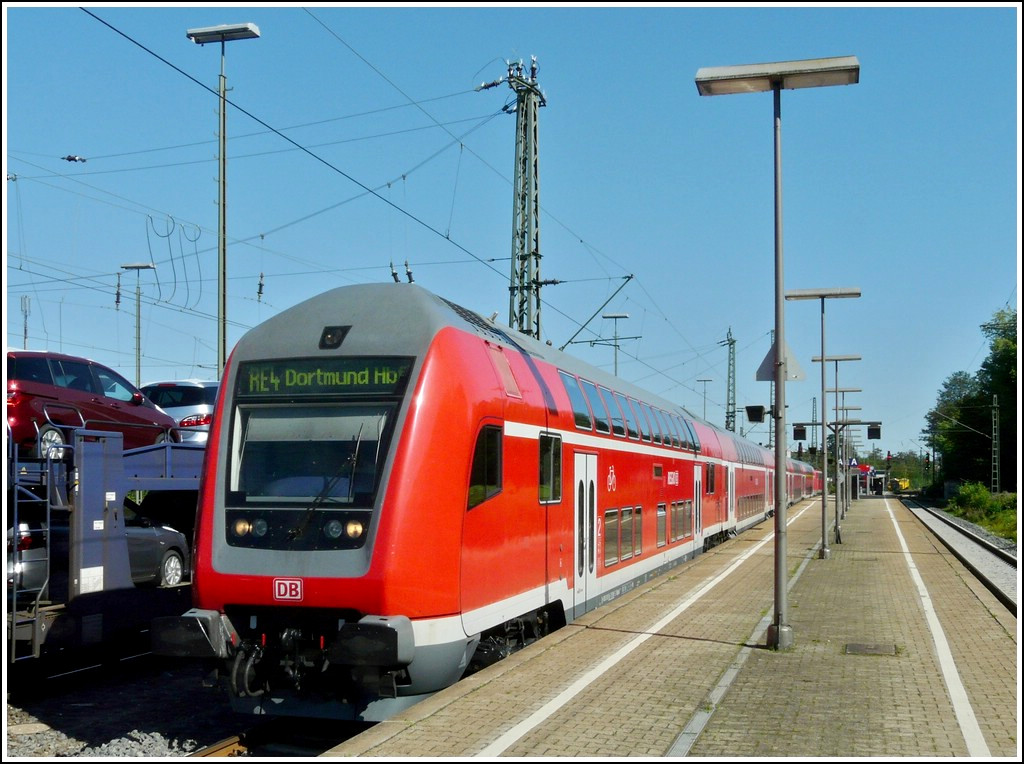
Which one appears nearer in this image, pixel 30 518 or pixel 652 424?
pixel 30 518

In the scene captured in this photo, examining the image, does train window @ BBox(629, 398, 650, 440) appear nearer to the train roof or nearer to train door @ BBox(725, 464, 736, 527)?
the train roof

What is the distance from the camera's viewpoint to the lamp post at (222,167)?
63.2 feet

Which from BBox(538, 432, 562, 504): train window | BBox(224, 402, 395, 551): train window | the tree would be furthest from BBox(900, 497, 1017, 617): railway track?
the tree

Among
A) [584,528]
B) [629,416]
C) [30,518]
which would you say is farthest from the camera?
[629,416]

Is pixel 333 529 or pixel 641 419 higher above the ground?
pixel 641 419

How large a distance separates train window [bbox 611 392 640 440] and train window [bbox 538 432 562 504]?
418 centimetres

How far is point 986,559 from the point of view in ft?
84.5

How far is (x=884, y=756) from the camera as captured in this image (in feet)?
24.6

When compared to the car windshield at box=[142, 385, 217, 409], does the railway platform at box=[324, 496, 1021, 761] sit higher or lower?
lower

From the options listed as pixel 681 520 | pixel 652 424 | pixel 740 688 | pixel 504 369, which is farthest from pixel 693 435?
pixel 740 688

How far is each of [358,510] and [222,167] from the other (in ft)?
43.3

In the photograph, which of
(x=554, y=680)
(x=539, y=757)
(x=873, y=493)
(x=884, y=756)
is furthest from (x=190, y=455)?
(x=873, y=493)

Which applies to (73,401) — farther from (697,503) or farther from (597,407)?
(697,503)

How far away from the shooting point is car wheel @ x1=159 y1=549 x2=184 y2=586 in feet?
41.3
